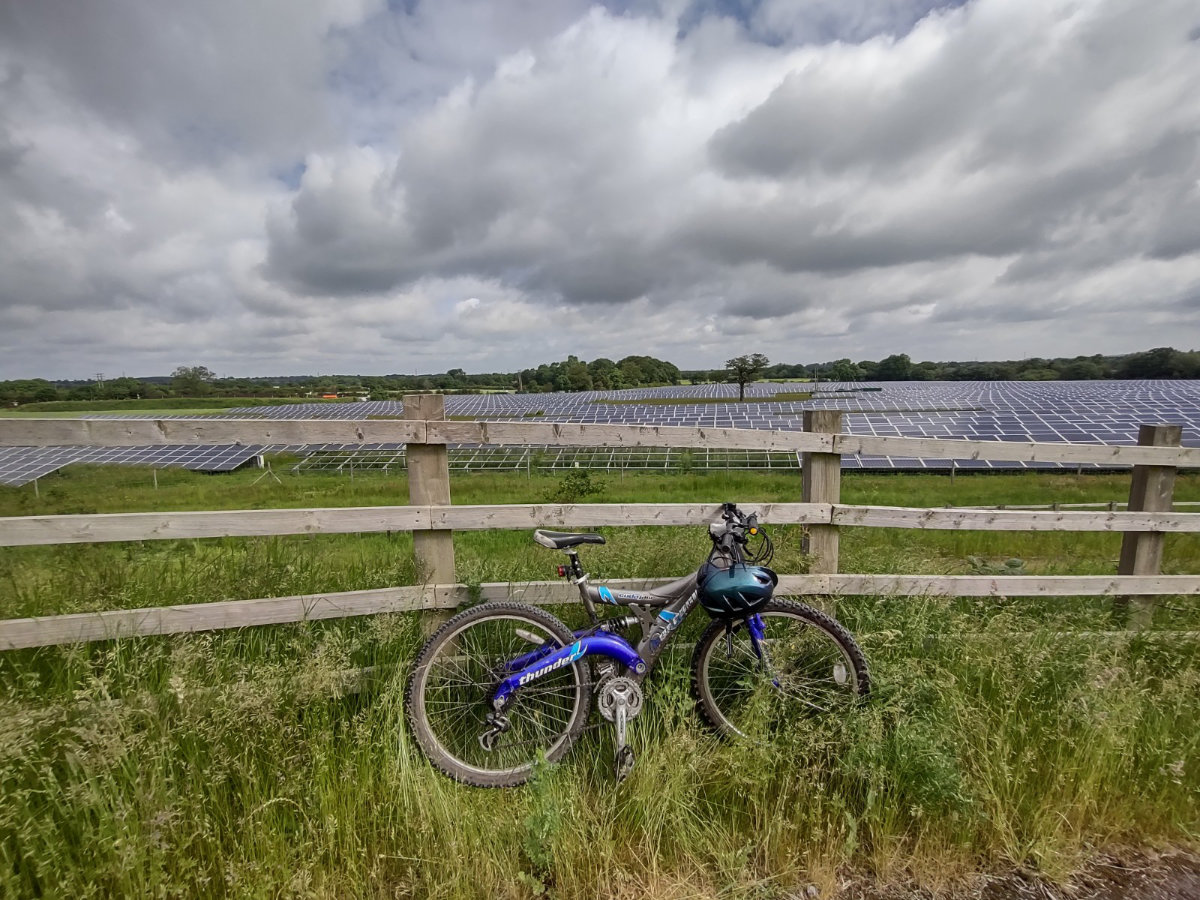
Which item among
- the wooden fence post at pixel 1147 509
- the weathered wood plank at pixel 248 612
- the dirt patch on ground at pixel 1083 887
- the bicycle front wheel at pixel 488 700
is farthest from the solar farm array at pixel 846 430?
the dirt patch on ground at pixel 1083 887

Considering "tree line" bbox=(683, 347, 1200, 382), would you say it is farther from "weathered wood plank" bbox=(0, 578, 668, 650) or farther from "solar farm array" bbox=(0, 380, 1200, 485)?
"weathered wood plank" bbox=(0, 578, 668, 650)

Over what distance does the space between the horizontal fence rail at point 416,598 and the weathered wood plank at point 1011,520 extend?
336 mm

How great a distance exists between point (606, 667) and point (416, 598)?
3.51ft

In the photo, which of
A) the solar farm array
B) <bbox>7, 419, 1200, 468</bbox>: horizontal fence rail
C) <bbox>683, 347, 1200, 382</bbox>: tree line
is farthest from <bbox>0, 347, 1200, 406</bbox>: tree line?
<bbox>7, 419, 1200, 468</bbox>: horizontal fence rail

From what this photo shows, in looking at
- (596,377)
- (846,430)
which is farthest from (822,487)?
(596,377)

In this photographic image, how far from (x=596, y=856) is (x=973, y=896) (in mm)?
1412

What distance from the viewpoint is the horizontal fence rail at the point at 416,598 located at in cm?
248

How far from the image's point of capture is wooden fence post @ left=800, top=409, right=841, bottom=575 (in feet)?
10.4

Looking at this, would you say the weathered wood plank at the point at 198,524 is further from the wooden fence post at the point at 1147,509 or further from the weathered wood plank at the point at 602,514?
the wooden fence post at the point at 1147,509

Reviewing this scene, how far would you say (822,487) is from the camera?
127 inches

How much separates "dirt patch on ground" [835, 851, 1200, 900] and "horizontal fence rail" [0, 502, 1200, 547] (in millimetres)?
1607

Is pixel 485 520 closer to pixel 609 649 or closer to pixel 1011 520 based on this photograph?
pixel 609 649

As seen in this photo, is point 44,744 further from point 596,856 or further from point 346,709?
point 596,856

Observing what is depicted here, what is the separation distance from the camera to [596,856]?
1972 millimetres
